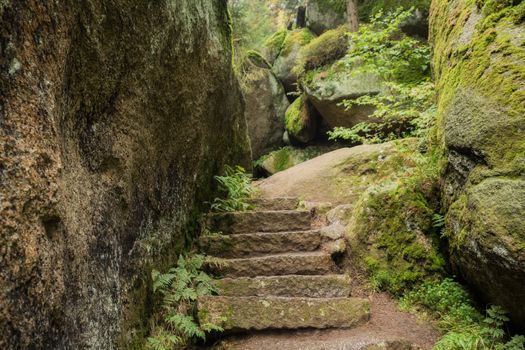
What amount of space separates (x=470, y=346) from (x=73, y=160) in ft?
13.6

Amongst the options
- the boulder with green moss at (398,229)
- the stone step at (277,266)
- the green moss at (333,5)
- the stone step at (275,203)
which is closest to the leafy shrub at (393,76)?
the boulder with green moss at (398,229)

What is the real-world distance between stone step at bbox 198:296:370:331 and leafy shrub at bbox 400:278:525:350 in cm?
82

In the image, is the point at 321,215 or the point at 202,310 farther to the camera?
the point at 321,215

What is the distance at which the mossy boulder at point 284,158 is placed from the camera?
623 inches

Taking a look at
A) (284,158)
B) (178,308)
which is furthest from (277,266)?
(284,158)

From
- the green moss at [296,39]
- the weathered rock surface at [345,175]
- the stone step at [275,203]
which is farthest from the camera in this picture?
the green moss at [296,39]

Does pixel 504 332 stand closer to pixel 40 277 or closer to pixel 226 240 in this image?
pixel 226 240

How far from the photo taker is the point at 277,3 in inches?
969

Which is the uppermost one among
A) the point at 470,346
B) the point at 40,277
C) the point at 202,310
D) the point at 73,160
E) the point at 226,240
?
the point at 73,160

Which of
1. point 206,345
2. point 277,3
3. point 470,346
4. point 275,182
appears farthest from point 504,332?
point 277,3

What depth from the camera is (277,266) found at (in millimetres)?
5402

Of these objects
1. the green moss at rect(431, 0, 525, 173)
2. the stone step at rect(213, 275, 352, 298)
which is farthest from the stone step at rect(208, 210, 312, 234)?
the green moss at rect(431, 0, 525, 173)

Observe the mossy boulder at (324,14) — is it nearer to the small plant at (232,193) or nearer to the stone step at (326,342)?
the small plant at (232,193)

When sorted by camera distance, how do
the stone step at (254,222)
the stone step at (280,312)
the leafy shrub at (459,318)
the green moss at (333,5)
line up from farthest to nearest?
the green moss at (333,5)
the stone step at (254,222)
the stone step at (280,312)
the leafy shrub at (459,318)
